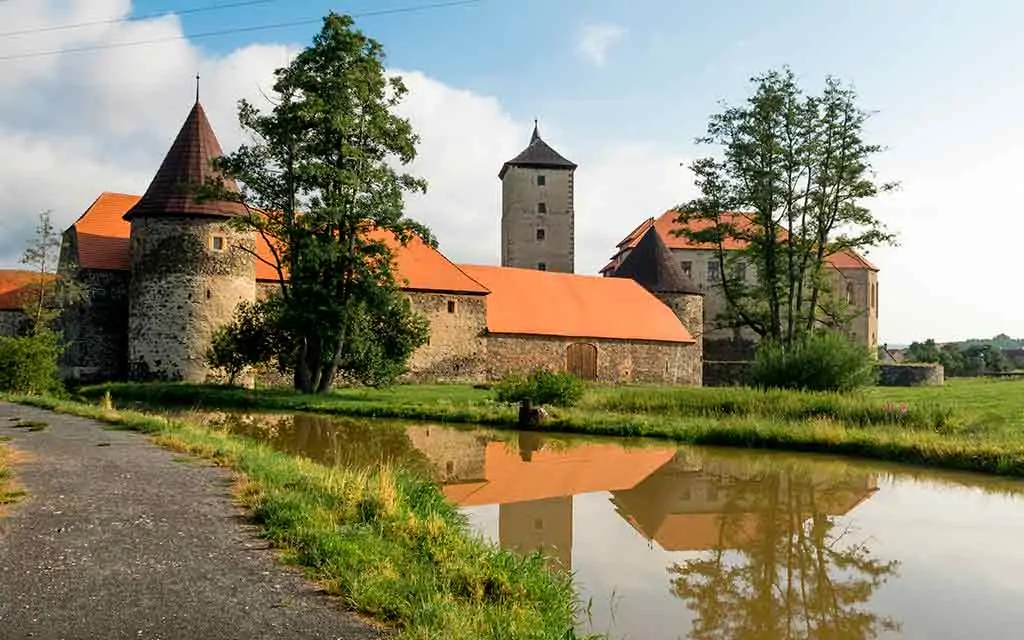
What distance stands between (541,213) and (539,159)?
3.59m

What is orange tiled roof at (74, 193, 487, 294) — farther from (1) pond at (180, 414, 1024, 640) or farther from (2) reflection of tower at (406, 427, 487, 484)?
(1) pond at (180, 414, 1024, 640)

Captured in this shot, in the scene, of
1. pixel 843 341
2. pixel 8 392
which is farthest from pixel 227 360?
pixel 843 341

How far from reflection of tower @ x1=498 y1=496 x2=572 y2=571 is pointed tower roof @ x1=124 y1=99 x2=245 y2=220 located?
76.9 feet

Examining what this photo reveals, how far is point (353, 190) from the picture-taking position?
26.1 metres

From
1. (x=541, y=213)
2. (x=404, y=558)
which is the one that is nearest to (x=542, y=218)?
(x=541, y=213)

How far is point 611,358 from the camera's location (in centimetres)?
3816


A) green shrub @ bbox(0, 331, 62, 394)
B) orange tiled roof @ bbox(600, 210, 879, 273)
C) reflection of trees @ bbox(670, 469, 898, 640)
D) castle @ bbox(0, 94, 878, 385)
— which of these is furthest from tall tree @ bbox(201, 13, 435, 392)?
orange tiled roof @ bbox(600, 210, 879, 273)

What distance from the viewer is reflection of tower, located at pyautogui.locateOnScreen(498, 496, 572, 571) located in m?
8.30

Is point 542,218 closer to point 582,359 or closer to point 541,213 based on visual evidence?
point 541,213

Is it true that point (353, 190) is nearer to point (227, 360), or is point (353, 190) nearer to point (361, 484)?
point (227, 360)

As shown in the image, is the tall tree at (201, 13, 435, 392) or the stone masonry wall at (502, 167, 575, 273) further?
the stone masonry wall at (502, 167, 575, 273)

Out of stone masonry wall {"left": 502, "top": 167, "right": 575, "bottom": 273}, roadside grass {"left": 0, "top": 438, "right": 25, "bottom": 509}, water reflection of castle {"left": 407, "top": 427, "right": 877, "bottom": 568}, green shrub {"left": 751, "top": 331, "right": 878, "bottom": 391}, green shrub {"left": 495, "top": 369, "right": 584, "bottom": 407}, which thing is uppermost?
stone masonry wall {"left": 502, "top": 167, "right": 575, "bottom": 273}

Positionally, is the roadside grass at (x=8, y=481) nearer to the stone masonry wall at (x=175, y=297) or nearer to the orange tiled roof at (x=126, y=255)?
the stone masonry wall at (x=175, y=297)

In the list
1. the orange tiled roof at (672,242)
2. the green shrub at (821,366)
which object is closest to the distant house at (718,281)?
the orange tiled roof at (672,242)
